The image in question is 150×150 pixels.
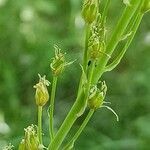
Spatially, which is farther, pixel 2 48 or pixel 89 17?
pixel 2 48

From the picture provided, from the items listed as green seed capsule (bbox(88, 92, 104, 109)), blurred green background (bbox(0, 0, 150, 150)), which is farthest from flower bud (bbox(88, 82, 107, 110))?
blurred green background (bbox(0, 0, 150, 150))

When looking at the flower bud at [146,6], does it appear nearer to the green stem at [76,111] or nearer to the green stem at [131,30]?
the green stem at [131,30]

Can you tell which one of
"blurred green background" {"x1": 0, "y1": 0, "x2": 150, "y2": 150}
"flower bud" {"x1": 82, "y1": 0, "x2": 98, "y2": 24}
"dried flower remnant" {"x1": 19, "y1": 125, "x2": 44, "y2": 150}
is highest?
"blurred green background" {"x1": 0, "y1": 0, "x2": 150, "y2": 150}

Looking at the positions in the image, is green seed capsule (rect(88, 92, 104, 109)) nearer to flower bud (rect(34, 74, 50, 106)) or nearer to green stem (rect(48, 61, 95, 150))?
green stem (rect(48, 61, 95, 150))

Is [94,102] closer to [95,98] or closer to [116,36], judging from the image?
[95,98]

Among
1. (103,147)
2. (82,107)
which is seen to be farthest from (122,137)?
(82,107)

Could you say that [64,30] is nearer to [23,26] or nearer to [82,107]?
[23,26]

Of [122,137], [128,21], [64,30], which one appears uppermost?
[64,30]
